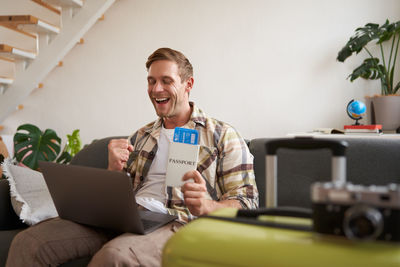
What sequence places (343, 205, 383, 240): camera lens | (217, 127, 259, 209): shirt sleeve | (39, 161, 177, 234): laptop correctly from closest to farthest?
(343, 205, 383, 240): camera lens → (39, 161, 177, 234): laptop → (217, 127, 259, 209): shirt sleeve

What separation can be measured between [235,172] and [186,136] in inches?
11.2

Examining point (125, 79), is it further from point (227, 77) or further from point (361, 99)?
point (361, 99)

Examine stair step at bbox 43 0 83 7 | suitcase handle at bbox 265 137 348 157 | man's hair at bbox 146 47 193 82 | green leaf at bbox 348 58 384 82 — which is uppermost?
stair step at bbox 43 0 83 7

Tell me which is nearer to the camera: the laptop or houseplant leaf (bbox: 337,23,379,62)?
the laptop

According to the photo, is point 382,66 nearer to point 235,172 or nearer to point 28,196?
point 235,172

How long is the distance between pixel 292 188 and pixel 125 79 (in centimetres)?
210

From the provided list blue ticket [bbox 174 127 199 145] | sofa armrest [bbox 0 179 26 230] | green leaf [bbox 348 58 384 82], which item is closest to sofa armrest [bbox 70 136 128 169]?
sofa armrest [bbox 0 179 26 230]

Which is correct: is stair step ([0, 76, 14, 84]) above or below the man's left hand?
above

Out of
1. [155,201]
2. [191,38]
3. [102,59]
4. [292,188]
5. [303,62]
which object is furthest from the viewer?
[102,59]

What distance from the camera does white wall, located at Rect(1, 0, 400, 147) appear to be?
289 cm

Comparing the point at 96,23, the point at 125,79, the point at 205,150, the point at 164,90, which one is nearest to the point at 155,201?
the point at 205,150

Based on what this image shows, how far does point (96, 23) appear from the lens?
3471mm

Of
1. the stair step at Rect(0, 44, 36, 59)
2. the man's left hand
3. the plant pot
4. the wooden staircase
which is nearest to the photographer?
the man's left hand

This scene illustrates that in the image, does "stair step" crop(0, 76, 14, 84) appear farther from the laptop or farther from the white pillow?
the laptop
